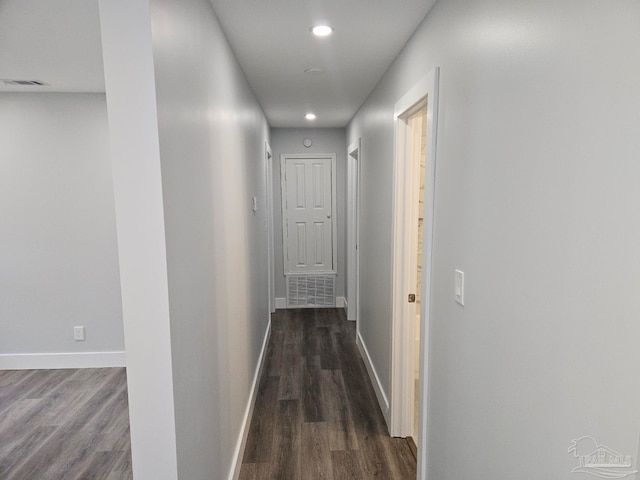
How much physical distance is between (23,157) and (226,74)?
2.34 metres

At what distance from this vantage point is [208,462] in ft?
5.14

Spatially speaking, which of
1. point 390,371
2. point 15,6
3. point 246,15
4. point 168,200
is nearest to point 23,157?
point 15,6

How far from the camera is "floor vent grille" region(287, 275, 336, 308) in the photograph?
5.39 metres

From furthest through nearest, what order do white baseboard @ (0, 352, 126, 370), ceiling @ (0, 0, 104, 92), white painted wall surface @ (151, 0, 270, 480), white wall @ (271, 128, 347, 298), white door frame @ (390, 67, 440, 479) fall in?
white wall @ (271, 128, 347, 298)
white baseboard @ (0, 352, 126, 370)
white door frame @ (390, 67, 440, 479)
ceiling @ (0, 0, 104, 92)
white painted wall surface @ (151, 0, 270, 480)

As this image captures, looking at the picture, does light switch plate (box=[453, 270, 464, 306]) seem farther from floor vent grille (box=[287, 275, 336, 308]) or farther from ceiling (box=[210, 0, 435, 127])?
floor vent grille (box=[287, 275, 336, 308])

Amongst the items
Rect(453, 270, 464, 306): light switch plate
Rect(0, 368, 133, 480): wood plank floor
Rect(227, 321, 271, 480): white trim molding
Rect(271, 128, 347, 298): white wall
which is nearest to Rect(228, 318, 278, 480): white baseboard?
Rect(227, 321, 271, 480): white trim molding

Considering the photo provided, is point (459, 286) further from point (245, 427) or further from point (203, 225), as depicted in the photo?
point (245, 427)

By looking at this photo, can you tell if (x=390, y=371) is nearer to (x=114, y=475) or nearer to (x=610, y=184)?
(x=114, y=475)

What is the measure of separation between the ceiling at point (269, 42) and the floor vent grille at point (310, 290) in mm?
2761

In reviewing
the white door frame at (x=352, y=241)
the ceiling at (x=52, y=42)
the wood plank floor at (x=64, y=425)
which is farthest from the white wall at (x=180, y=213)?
the white door frame at (x=352, y=241)

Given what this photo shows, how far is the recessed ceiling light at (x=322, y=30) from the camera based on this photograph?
190 centimetres

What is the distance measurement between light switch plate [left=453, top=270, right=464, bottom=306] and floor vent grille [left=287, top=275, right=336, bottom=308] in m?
3.97

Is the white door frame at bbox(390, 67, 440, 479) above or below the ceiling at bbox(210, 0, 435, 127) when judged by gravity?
below

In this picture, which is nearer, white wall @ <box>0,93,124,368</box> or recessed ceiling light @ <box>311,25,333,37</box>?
recessed ceiling light @ <box>311,25,333,37</box>
